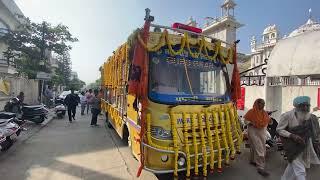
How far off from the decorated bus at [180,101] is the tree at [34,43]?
17708 millimetres

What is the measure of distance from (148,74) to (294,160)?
9.21 feet

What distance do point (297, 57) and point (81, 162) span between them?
6.04 meters

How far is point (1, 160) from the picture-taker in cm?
723

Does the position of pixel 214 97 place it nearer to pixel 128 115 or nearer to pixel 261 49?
pixel 128 115

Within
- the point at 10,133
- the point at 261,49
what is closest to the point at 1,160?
the point at 10,133

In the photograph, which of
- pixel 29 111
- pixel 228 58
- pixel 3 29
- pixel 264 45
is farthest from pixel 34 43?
pixel 264 45

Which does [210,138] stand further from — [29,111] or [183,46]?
[29,111]

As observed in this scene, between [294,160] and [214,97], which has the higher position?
[214,97]

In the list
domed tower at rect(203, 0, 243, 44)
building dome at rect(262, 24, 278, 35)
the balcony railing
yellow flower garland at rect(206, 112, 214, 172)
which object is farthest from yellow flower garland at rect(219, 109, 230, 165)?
building dome at rect(262, 24, 278, 35)

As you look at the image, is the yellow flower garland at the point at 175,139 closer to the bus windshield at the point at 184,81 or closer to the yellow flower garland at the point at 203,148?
the bus windshield at the point at 184,81

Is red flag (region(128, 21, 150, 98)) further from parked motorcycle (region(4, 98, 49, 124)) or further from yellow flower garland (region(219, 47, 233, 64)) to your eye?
parked motorcycle (region(4, 98, 49, 124))

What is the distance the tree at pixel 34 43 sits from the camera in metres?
21.7

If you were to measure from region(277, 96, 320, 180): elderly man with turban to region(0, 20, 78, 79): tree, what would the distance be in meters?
19.7

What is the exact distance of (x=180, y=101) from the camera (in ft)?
17.6
